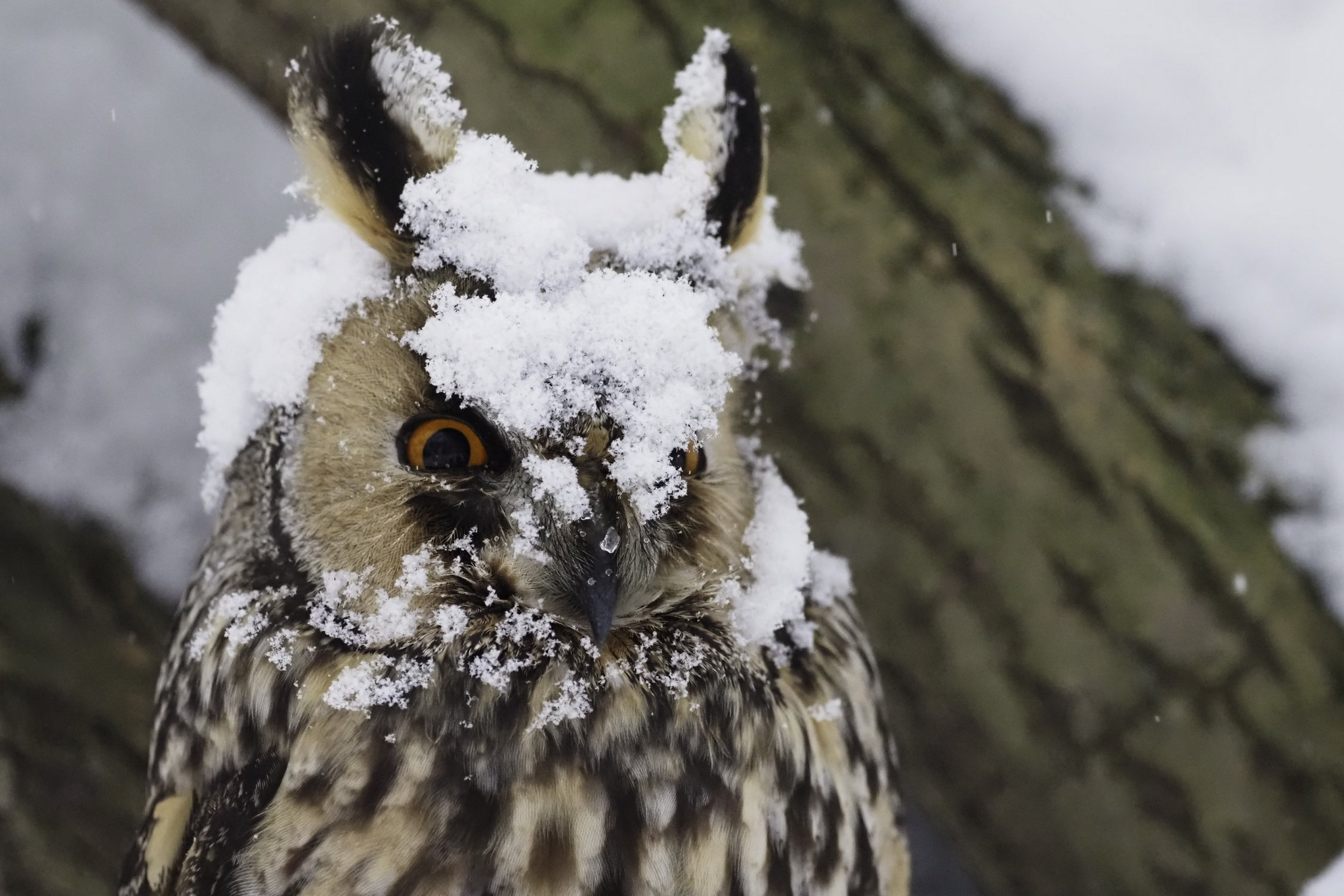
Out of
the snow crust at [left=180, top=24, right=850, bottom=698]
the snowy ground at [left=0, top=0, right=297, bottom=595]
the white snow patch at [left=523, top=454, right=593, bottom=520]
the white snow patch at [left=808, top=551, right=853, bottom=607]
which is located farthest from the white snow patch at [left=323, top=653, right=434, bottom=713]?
the snowy ground at [left=0, top=0, right=297, bottom=595]

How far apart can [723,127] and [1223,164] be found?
3.00ft

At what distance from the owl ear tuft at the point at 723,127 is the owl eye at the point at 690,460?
0.23m

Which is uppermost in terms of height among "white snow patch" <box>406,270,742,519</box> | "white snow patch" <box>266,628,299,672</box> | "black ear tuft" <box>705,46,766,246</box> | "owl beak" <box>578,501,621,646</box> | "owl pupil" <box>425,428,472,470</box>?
"black ear tuft" <box>705,46,766,246</box>

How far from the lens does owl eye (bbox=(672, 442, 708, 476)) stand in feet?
2.72

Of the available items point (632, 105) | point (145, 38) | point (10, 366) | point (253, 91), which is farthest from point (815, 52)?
point (10, 366)

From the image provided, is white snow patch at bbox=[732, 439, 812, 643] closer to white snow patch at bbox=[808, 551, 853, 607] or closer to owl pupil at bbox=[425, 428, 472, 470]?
white snow patch at bbox=[808, 551, 853, 607]

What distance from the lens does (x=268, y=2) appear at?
1307mm

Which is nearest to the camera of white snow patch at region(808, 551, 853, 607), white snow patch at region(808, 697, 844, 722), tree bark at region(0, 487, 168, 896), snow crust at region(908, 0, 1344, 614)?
white snow patch at region(808, 697, 844, 722)

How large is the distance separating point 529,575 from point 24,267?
1.43m

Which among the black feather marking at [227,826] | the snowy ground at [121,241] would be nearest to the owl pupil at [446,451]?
the black feather marking at [227,826]

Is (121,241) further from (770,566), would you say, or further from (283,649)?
(770,566)

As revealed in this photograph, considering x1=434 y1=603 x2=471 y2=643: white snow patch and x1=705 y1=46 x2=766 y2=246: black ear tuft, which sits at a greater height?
x1=705 y1=46 x2=766 y2=246: black ear tuft

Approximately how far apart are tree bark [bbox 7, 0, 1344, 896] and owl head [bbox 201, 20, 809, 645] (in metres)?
0.42

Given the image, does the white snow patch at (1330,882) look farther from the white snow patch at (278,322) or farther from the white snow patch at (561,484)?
the white snow patch at (278,322)
